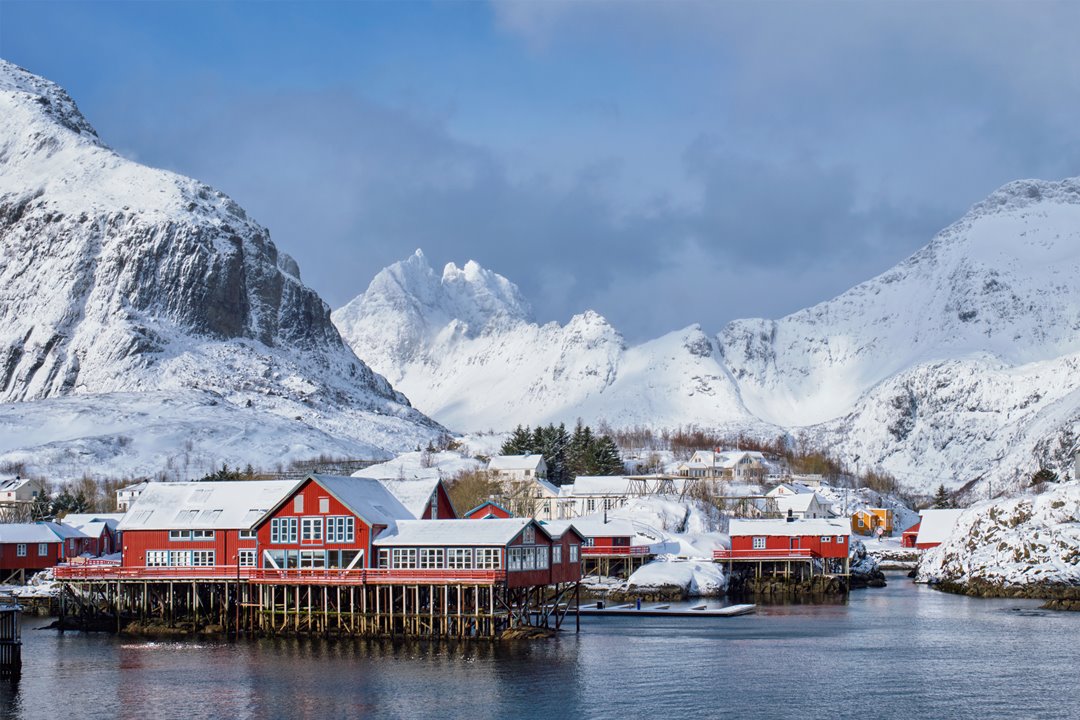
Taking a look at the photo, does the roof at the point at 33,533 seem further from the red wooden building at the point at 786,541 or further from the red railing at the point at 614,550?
the red wooden building at the point at 786,541

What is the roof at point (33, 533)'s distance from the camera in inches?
4685

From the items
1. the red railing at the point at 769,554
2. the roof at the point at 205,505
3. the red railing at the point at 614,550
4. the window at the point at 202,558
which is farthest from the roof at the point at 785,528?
the window at the point at 202,558

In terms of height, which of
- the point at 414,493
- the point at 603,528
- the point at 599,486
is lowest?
the point at 603,528

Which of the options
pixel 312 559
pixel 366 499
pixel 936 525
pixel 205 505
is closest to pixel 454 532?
pixel 366 499

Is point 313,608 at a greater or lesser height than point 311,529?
lesser

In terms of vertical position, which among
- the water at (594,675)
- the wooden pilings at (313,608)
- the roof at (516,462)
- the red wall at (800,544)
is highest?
the roof at (516,462)

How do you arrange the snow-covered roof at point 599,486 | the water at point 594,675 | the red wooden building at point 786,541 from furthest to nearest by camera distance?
the snow-covered roof at point 599,486
the red wooden building at point 786,541
the water at point 594,675

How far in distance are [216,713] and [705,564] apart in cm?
6785

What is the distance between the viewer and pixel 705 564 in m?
122

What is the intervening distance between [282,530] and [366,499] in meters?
5.03

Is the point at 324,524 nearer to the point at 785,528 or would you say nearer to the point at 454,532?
the point at 454,532

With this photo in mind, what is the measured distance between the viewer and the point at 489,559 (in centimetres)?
7794

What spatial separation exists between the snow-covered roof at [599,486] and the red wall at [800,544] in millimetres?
30586

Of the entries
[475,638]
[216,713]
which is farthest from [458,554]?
[216,713]
